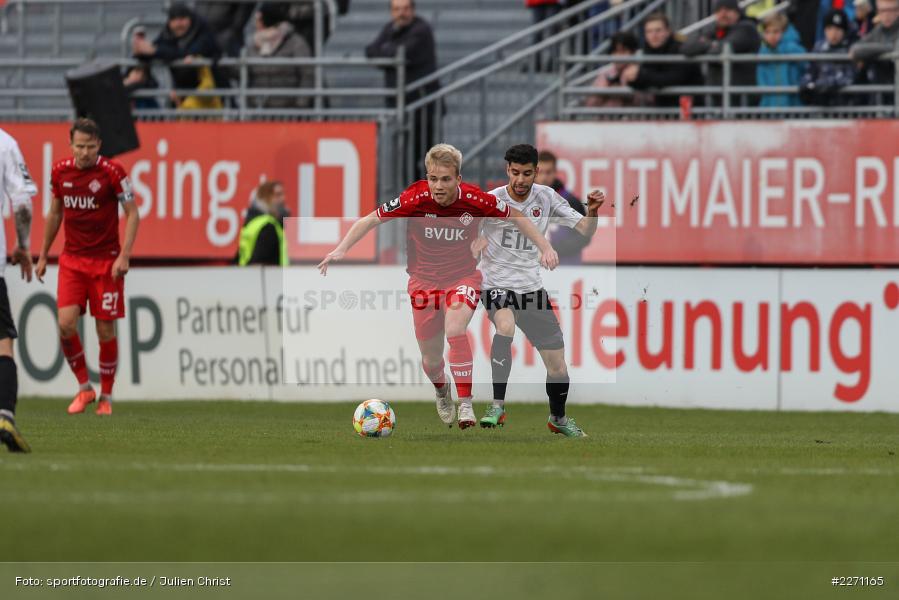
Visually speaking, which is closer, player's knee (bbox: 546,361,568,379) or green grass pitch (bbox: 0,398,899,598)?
green grass pitch (bbox: 0,398,899,598)

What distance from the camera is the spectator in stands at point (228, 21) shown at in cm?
2128

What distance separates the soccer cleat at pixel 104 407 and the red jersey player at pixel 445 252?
142 inches

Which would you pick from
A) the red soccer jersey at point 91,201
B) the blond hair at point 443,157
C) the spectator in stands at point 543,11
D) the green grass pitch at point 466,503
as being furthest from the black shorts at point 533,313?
the spectator in stands at point 543,11

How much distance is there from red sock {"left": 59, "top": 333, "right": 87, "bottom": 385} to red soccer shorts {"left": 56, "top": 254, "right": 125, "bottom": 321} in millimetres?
462

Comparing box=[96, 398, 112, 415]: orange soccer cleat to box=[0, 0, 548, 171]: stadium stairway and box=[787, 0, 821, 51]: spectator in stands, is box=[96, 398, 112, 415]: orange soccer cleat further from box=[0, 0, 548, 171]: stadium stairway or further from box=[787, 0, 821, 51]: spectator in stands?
box=[787, 0, 821, 51]: spectator in stands

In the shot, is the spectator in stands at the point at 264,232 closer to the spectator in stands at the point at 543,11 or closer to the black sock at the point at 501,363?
the spectator in stands at the point at 543,11

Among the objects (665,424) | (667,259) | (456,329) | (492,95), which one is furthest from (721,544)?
(492,95)

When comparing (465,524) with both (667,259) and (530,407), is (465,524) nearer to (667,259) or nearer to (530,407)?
(530,407)

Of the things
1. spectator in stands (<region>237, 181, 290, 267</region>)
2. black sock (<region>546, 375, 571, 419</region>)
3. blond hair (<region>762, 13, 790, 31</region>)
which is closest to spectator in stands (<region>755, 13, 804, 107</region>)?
blond hair (<region>762, 13, 790, 31</region>)

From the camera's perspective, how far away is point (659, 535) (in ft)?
21.4

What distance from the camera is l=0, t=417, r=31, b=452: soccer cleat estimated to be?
9.27m

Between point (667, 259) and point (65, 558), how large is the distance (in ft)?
42.7

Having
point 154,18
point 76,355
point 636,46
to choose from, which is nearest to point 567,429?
point 76,355

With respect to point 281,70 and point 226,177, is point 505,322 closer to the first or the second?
point 226,177
